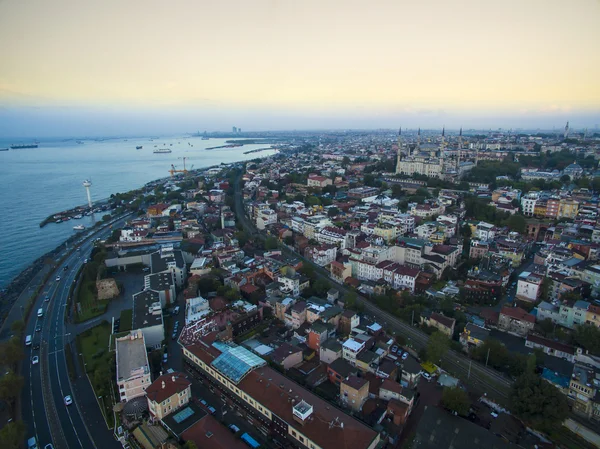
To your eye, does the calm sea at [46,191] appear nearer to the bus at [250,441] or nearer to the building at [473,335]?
the bus at [250,441]

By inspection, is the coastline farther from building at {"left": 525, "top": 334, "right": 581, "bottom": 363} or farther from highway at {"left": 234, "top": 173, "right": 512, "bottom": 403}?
building at {"left": 525, "top": 334, "right": 581, "bottom": 363}

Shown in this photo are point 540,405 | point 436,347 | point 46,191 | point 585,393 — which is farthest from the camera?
point 46,191

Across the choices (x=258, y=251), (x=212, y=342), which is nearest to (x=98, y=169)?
(x=258, y=251)

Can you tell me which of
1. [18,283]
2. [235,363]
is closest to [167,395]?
[235,363]

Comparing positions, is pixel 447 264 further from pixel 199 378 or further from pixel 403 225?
pixel 199 378

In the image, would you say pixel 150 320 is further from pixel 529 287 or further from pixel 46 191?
pixel 46 191

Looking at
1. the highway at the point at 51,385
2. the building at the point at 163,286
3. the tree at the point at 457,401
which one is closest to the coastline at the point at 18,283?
the highway at the point at 51,385

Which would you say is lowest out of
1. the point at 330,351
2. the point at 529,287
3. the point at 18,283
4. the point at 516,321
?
the point at 18,283
